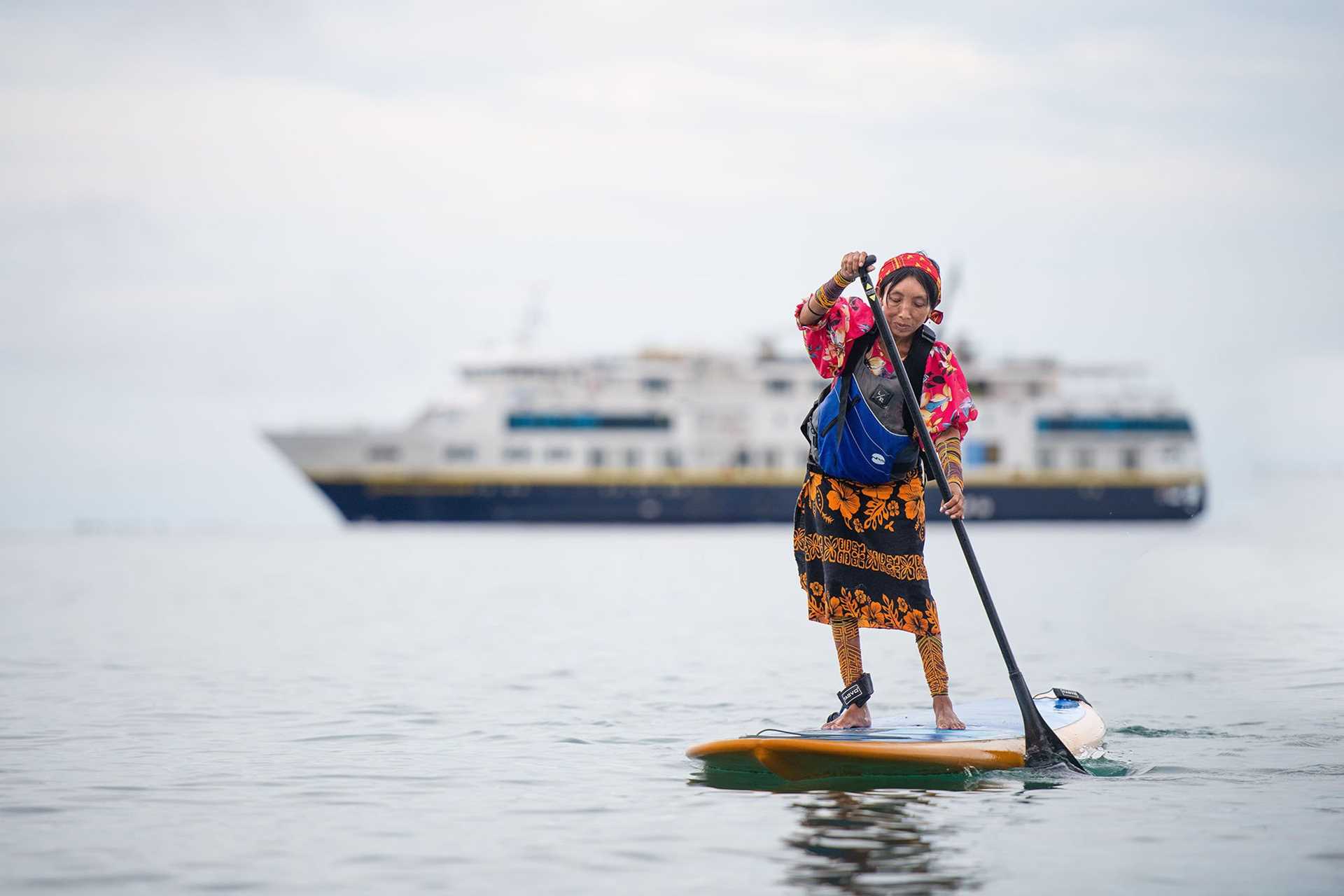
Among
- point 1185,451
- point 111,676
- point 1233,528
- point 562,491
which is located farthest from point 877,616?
point 1233,528

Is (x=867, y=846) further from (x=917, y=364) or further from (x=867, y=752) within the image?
(x=917, y=364)

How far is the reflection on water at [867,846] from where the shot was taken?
415cm

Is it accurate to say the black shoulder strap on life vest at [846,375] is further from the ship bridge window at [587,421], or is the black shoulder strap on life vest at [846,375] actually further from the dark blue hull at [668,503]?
the ship bridge window at [587,421]

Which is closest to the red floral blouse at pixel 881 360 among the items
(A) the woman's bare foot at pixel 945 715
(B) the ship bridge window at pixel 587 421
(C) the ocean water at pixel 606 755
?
(A) the woman's bare foot at pixel 945 715

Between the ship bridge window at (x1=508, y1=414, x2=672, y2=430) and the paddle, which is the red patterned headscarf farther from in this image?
the ship bridge window at (x1=508, y1=414, x2=672, y2=430)

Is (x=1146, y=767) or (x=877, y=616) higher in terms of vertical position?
(x=877, y=616)

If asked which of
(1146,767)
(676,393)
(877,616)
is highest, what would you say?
(676,393)

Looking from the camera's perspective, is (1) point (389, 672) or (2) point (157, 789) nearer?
(2) point (157, 789)

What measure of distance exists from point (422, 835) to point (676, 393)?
57.4 meters

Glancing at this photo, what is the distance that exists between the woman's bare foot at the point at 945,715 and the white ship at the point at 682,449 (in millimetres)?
53215

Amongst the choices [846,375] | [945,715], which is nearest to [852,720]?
[945,715]

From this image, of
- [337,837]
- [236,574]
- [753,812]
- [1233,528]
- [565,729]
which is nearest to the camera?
[337,837]

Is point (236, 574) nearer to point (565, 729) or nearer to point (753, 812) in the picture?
point (565, 729)

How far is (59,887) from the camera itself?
4.13 meters
